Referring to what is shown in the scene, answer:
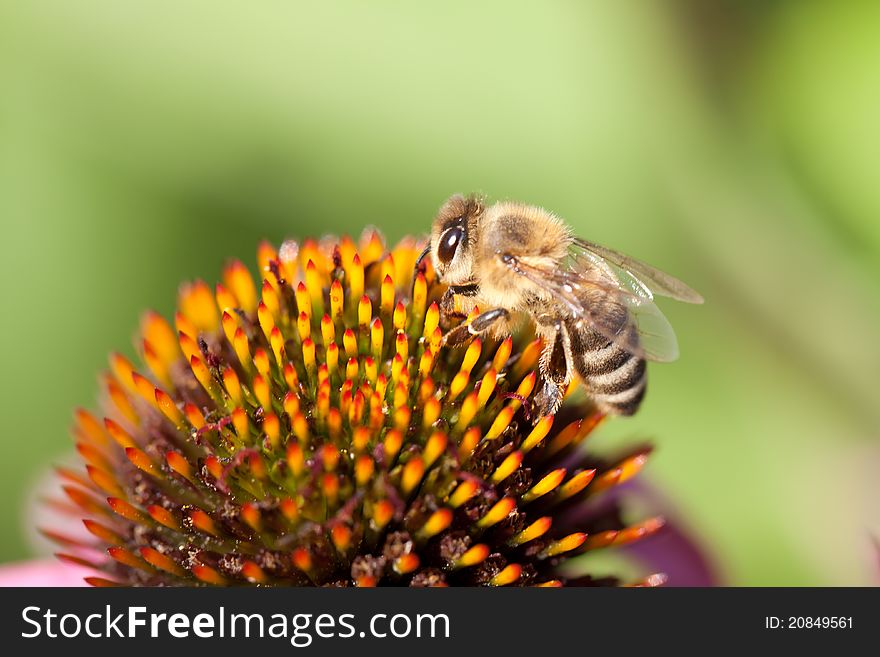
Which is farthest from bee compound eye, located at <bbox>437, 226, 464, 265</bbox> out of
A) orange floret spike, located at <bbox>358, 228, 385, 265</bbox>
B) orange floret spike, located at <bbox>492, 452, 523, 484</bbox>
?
orange floret spike, located at <bbox>492, 452, 523, 484</bbox>

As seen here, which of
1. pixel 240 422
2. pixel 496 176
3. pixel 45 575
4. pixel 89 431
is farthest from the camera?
pixel 496 176

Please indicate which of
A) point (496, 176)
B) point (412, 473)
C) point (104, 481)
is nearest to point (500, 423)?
point (412, 473)

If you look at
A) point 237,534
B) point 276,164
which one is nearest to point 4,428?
point 276,164

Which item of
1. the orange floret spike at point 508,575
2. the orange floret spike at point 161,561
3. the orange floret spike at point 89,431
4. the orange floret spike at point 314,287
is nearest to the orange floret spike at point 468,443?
the orange floret spike at point 508,575

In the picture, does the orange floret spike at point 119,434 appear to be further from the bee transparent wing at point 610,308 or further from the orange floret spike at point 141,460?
the bee transparent wing at point 610,308

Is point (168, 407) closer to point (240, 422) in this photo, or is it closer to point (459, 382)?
point (240, 422)

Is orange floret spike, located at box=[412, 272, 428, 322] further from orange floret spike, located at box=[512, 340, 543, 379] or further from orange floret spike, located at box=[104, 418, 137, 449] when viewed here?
orange floret spike, located at box=[104, 418, 137, 449]
